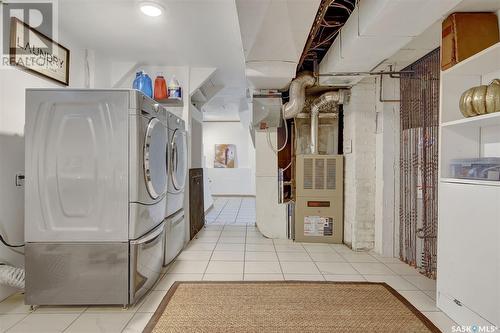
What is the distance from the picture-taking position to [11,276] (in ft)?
6.48

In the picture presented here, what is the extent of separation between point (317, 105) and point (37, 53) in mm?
3094

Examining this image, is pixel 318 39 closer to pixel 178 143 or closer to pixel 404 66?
pixel 404 66

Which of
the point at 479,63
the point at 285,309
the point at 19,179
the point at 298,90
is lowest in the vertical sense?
the point at 285,309

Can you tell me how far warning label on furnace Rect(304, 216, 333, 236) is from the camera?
366 cm

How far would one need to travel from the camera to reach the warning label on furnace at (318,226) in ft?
12.0

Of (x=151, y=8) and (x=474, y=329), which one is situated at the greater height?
(x=151, y=8)

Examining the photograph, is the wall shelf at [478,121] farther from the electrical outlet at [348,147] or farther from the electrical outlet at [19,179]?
the electrical outlet at [19,179]

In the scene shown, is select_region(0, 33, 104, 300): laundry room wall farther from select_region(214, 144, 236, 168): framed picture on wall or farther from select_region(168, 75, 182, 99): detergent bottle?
select_region(214, 144, 236, 168): framed picture on wall

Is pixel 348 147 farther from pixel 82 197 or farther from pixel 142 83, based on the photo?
pixel 82 197

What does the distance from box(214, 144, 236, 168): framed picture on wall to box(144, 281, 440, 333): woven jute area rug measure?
635 cm

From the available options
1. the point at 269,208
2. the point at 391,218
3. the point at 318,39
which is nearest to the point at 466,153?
the point at 391,218

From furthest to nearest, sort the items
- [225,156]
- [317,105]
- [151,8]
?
[225,156]
[317,105]
[151,8]

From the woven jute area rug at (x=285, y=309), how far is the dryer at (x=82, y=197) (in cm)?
40

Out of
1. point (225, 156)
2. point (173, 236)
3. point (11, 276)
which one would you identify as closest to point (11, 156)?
point (11, 276)
